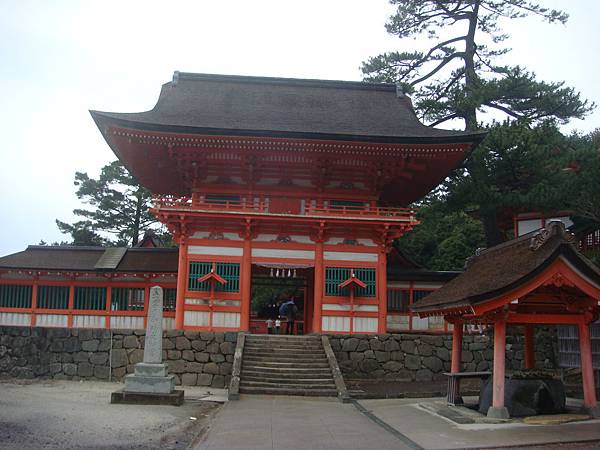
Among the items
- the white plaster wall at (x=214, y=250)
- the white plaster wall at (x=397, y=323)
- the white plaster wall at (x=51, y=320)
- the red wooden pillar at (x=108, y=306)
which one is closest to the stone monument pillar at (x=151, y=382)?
the white plaster wall at (x=214, y=250)

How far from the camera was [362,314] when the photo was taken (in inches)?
846

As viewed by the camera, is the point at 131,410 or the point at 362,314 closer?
the point at 131,410

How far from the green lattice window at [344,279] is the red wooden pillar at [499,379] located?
975cm

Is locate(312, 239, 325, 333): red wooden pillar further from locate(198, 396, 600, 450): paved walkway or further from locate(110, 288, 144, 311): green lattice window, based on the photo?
locate(198, 396, 600, 450): paved walkway

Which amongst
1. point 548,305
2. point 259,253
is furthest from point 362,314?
point 548,305

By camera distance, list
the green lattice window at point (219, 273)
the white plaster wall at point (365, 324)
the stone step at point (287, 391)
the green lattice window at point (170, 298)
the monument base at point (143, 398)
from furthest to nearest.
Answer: the green lattice window at point (170, 298) < the white plaster wall at point (365, 324) < the green lattice window at point (219, 273) < the stone step at point (287, 391) < the monument base at point (143, 398)

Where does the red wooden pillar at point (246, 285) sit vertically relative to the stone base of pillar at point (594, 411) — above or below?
above

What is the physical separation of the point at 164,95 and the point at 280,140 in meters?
7.46

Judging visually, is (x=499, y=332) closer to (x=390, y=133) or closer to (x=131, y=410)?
(x=131, y=410)

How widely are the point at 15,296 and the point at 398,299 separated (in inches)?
583

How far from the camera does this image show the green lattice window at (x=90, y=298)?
73.6ft

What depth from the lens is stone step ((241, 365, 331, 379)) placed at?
1789cm

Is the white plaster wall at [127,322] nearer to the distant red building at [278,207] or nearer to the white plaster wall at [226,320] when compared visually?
the distant red building at [278,207]

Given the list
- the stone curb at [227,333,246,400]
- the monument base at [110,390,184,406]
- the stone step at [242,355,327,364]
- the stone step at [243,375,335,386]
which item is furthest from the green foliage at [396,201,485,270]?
the monument base at [110,390,184,406]
